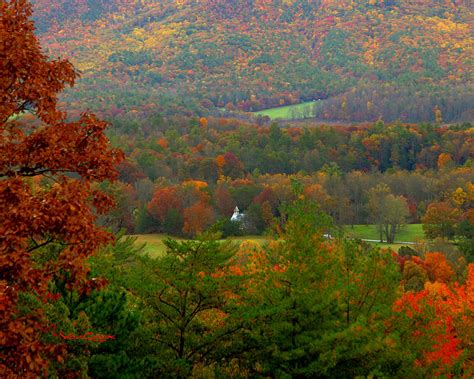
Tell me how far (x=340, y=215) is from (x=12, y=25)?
7223 centimetres

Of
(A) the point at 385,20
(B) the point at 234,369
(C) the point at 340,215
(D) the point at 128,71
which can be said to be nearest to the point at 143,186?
(C) the point at 340,215

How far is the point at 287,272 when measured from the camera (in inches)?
511

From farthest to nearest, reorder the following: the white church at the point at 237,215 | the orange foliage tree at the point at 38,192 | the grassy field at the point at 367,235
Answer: the white church at the point at 237,215 → the grassy field at the point at 367,235 → the orange foliage tree at the point at 38,192

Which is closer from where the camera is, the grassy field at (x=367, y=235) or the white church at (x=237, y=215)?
the grassy field at (x=367, y=235)

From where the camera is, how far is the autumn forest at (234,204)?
7.63 metres

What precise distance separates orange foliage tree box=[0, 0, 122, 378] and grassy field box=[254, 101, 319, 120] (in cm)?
14295

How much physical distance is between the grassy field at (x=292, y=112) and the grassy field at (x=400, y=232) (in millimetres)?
75447

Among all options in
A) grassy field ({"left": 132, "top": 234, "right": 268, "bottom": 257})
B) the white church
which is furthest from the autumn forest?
grassy field ({"left": 132, "top": 234, "right": 268, "bottom": 257})

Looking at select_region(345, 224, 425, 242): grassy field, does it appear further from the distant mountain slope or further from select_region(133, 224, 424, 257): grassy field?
the distant mountain slope

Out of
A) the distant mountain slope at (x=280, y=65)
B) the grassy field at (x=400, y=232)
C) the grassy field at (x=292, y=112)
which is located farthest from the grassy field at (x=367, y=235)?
the grassy field at (x=292, y=112)

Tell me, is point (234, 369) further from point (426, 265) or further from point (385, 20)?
point (385, 20)

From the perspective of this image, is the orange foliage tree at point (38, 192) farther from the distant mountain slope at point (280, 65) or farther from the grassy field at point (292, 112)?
the grassy field at point (292, 112)

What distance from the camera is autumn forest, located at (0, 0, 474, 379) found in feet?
25.0

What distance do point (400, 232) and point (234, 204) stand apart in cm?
2090
